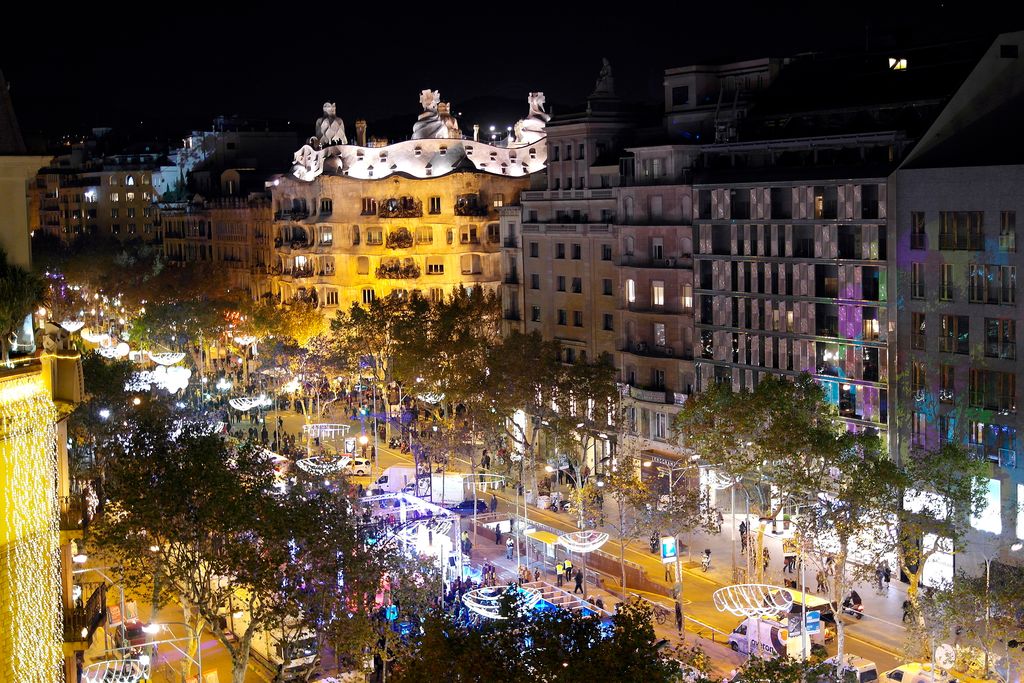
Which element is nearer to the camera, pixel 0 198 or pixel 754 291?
pixel 0 198

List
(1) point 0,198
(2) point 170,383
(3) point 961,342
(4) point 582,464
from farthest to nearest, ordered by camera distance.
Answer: (2) point 170,383 → (4) point 582,464 → (3) point 961,342 → (1) point 0,198

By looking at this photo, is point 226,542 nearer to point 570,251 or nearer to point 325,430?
point 570,251

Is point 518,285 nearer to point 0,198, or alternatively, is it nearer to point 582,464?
point 582,464

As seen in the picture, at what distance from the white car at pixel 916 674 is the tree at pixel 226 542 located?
19.7 meters

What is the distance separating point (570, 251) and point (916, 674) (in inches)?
1966

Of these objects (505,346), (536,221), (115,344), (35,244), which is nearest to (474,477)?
(505,346)

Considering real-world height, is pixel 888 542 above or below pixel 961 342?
below

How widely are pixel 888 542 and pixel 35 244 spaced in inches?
5839

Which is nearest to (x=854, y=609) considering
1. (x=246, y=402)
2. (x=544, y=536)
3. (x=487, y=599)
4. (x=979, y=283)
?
(x=544, y=536)

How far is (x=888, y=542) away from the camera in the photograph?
5562cm

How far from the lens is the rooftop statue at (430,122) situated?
132000 mm

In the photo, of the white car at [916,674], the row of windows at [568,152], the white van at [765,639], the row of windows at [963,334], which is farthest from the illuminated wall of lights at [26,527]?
the row of windows at [568,152]

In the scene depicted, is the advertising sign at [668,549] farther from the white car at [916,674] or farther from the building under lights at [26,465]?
the building under lights at [26,465]

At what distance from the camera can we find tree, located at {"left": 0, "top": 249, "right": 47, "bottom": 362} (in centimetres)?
2075
